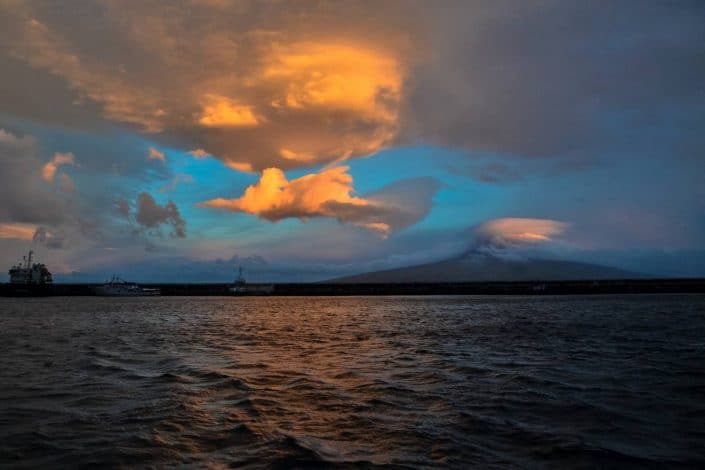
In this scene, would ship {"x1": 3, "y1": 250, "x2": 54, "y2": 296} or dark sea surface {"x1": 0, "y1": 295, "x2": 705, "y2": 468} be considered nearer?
dark sea surface {"x1": 0, "y1": 295, "x2": 705, "y2": 468}

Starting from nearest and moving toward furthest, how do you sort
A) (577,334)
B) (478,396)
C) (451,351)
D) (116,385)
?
(478,396)
(116,385)
(451,351)
(577,334)

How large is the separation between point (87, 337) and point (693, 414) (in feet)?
125

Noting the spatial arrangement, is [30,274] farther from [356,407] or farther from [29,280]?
[356,407]

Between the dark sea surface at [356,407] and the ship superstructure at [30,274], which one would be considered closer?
the dark sea surface at [356,407]

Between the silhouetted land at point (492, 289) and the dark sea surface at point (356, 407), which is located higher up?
the dark sea surface at point (356, 407)

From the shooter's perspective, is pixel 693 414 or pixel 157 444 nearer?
pixel 157 444

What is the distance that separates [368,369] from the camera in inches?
809

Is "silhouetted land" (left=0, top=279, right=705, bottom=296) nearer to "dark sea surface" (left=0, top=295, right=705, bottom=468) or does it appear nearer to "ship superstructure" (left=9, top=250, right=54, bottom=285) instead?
"ship superstructure" (left=9, top=250, right=54, bottom=285)

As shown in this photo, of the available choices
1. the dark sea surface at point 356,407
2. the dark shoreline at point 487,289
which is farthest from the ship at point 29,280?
the dark sea surface at point 356,407

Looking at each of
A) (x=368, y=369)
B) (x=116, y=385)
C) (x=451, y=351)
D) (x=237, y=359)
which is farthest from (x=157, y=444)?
(x=451, y=351)

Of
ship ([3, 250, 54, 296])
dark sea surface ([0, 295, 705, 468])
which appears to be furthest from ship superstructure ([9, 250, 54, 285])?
dark sea surface ([0, 295, 705, 468])

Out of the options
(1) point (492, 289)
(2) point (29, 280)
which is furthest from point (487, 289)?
(2) point (29, 280)

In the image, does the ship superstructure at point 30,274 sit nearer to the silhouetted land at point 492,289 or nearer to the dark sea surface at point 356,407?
the silhouetted land at point 492,289

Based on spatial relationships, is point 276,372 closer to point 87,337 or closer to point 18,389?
point 18,389
